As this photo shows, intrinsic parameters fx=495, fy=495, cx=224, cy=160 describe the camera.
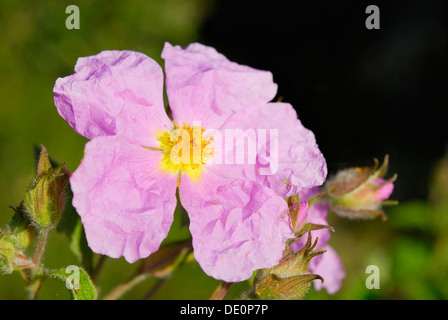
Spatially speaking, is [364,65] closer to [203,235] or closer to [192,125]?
[192,125]

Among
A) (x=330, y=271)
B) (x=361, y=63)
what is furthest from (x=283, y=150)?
(x=361, y=63)

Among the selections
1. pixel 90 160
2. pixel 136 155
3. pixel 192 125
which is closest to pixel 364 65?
pixel 192 125

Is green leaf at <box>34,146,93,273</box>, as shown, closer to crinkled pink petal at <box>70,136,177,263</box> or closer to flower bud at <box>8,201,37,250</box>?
flower bud at <box>8,201,37,250</box>

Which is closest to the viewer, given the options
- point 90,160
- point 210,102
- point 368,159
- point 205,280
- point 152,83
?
point 90,160

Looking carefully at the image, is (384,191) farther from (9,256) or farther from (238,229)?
(9,256)

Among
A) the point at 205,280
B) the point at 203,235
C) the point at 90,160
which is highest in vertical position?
the point at 90,160

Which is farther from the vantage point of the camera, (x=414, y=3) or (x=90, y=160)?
(x=414, y=3)
